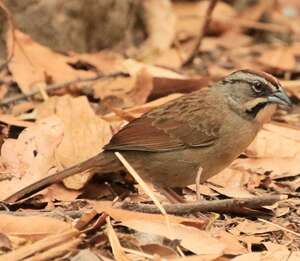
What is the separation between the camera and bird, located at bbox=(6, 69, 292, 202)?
Answer: 504cm

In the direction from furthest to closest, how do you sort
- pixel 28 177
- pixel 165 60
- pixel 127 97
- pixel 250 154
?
1. pixel 165 60
2. pixel 127 97
3. pixel 250 154
4. pixel 28 177

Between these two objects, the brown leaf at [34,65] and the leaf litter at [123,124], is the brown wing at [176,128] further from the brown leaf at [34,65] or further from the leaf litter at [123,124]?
the brown leaf at [34,65]

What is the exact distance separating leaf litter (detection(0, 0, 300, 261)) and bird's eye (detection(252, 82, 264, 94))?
20.5 inches

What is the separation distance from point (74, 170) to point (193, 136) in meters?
0.69

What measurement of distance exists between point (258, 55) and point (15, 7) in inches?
88.9

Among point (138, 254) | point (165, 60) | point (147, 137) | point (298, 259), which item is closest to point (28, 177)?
point (147, 137)

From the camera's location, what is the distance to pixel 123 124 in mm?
5852

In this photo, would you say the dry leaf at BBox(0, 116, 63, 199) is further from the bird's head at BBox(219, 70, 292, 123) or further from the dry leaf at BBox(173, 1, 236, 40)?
the dry leaf at BBox(173, 1, 236, 40)

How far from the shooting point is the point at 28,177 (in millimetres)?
5031

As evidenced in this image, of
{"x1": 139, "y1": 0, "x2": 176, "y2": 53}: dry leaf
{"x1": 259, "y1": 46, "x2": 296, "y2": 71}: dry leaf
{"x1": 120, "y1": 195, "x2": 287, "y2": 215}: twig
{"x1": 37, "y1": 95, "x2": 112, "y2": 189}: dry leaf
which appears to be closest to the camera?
{"x1": 120, "y1": 195, "x2": 287, "y2": 215}: twig

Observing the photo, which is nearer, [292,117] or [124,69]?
[292,117]

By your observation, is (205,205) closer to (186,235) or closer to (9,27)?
(186,235)

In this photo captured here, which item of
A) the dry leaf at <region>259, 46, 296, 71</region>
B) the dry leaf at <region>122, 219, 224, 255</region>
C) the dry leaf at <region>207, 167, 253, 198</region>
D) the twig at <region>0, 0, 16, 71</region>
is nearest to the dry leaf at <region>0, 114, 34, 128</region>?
the twig at <region>0, 0, 16, 71</region>

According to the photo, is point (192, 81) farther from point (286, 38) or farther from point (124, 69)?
point (286, 38)
